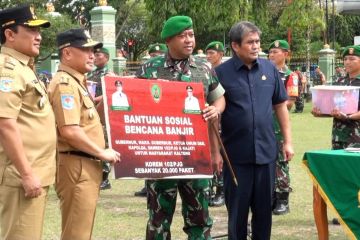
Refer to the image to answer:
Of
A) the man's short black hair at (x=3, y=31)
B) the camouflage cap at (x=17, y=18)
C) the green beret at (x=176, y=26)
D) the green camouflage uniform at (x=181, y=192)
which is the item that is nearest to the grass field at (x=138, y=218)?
the green camouflage uniform at (x=181, y=192)

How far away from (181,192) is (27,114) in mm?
1505

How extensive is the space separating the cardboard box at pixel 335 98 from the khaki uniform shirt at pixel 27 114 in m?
2.94

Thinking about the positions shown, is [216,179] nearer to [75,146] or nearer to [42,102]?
[75,146]

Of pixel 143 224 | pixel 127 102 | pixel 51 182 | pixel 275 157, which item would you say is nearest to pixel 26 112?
pixel 51 182

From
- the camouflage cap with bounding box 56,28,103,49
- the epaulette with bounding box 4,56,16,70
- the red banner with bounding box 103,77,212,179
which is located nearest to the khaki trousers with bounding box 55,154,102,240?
the red banner with bounding box 103,77,212,179

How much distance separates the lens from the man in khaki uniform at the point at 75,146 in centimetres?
457

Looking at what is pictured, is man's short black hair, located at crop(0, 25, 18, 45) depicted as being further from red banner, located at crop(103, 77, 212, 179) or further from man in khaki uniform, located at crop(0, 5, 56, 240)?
red banner, located at crop(103, 77, 212, 179)

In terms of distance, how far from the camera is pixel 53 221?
24.5 feet

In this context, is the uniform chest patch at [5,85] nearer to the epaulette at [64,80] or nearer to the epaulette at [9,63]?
the epaulette at [9,63]

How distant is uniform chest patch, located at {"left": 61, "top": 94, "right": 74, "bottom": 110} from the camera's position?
14.7 ft

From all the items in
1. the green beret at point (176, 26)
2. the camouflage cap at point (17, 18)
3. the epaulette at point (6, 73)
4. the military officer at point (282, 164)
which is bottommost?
the military officer at point (282, 164)

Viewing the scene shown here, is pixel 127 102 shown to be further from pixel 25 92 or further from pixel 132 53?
pixel 132 53

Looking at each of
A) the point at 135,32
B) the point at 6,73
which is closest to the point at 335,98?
the point at 6,73

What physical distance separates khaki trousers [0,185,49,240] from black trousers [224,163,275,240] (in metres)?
1.83
